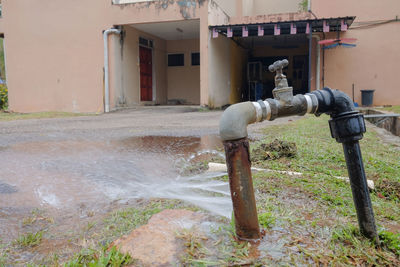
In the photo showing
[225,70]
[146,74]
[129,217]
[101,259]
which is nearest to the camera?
[101,259]

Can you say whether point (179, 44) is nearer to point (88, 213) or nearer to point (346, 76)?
point (346, 76)

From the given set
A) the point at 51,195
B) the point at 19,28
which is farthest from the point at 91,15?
the point at 51,195

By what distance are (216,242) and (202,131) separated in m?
4.31

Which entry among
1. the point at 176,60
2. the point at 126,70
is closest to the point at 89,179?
the point at 126,70

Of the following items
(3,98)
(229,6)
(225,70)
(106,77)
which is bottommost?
(3,98)

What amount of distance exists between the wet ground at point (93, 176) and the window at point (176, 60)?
10586 mm

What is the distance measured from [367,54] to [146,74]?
8322mm

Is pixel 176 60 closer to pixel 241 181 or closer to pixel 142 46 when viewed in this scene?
pixel 142 46

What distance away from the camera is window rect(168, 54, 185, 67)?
15.2 m

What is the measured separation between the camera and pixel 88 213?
205cm

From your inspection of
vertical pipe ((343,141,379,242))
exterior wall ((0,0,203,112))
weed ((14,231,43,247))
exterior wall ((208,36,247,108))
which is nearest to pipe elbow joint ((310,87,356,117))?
vertical pipe ((343,141,379,242))

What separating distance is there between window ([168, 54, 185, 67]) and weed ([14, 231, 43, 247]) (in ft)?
45.9

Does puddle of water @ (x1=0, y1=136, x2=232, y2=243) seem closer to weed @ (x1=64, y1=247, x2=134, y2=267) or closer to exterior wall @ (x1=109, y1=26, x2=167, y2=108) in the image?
weed @ (x1=64, y1=247, x2=134, y2=267)

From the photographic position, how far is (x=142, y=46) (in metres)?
13.2
